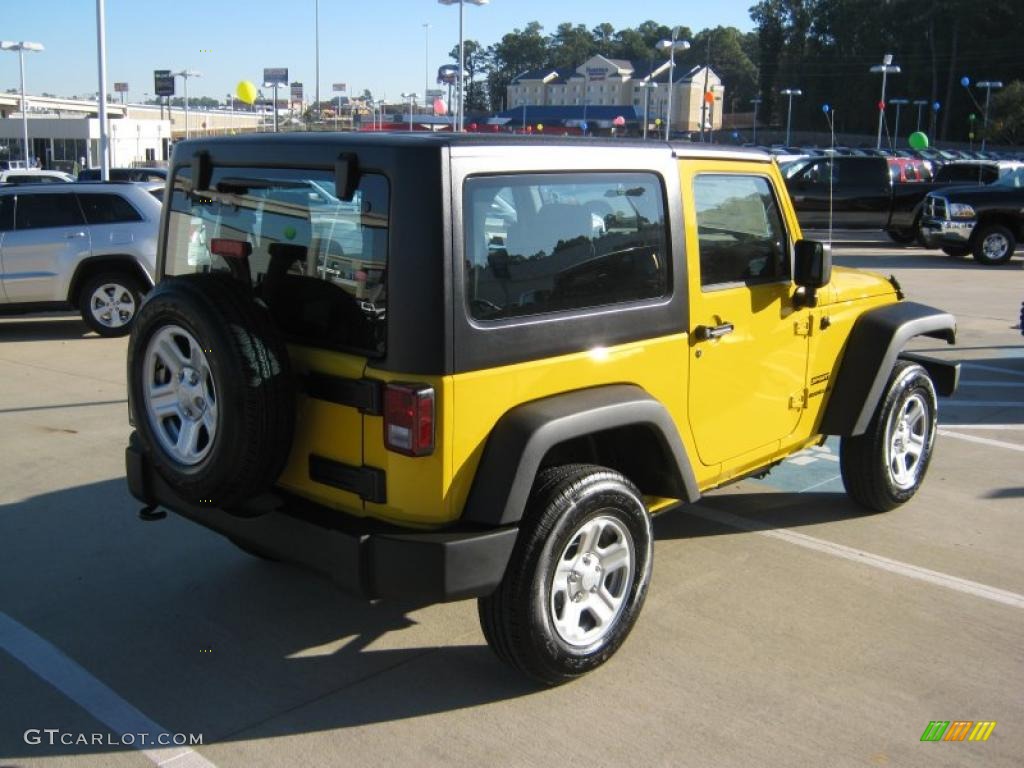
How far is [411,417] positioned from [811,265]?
7.46 ft

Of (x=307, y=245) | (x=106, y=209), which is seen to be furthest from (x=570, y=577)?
(x=106, y=209)

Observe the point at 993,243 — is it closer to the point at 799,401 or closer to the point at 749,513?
the point at 749,513

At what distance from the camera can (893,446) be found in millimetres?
5574

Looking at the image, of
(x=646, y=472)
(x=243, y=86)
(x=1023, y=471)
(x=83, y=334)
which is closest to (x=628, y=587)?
(x=646, y=472)

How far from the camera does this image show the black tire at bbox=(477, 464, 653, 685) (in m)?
3.53

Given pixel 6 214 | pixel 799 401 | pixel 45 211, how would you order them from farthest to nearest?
pixel 45 211 → pixel 6 214 → pixel 799 401

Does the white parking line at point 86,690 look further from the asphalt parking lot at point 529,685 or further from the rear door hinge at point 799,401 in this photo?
the rear door hinge at point 799,401

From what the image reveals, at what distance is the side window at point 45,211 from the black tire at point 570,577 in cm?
916

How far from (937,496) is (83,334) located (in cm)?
912

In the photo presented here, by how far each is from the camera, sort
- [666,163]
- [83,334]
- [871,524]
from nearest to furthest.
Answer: [666,163] → [871,524] → [83,334]

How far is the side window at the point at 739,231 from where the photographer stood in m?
4.34

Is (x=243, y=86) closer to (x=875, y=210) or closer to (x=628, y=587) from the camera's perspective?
(x=875, y=210)

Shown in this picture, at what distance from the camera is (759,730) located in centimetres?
350

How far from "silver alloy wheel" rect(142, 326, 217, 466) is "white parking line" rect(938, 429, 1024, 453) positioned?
18.4 ft
